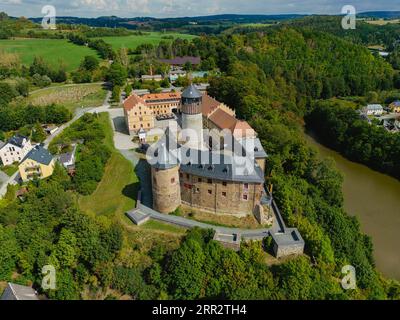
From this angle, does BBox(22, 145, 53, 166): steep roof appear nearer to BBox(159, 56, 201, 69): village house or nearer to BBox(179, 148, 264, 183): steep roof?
BBox(179, 148, 264, 183): steep roof

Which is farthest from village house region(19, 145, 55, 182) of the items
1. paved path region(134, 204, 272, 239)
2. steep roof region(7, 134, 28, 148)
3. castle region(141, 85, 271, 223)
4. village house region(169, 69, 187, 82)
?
village house region(169, 69, 187, 82)

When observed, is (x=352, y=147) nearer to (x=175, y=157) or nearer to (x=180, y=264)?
(x=175, y=157)

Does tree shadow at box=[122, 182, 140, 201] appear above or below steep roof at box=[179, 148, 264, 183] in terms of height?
below

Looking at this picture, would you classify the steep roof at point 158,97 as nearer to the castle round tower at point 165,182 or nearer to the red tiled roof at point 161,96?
the red tiled roof at point 161,96

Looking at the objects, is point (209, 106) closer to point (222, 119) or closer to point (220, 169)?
point (222, 119)

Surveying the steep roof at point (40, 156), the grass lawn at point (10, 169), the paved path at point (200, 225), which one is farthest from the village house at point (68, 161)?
the paved path at point (200, 225)

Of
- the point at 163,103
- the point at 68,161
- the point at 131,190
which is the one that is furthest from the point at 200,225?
the point at 163,103

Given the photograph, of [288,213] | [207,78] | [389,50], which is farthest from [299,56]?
[288,213]
